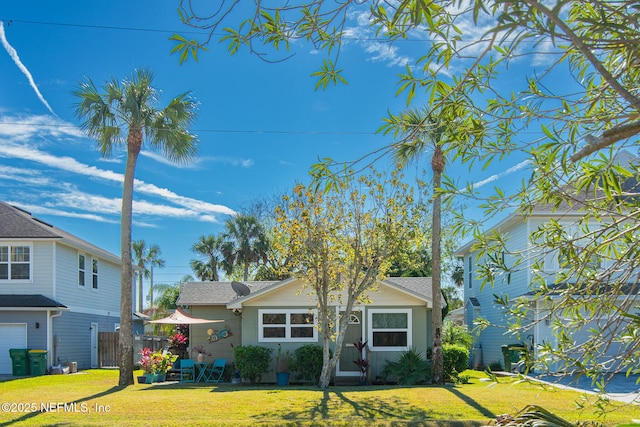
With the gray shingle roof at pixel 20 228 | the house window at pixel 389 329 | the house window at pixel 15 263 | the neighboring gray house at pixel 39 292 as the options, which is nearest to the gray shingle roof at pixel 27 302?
the neighboring gray house at pixel 39 292

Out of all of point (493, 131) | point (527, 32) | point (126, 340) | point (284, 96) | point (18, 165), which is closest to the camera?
point (527, 32)

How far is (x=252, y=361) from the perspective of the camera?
60.7ft

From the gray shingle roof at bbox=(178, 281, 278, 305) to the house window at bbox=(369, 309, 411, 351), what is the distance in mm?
4767

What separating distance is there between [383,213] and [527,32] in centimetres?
1345

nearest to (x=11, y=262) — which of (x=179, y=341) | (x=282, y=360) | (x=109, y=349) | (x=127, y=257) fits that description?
(x=109, y=349)

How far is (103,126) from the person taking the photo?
17.6m

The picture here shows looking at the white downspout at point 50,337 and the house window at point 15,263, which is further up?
the house window at point 15,263

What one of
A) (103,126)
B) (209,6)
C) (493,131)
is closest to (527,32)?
(493,131)

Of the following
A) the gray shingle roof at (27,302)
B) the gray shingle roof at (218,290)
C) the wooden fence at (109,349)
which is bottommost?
the wooden fence at (109,349)

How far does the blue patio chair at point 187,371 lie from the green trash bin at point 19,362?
6141 mm

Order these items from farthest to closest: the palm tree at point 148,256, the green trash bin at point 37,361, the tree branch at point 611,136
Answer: the palm tree at point 148,256
the green trash bin at point 37,361
the tree branch at point 611,136

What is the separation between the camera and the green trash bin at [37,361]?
69.9ft

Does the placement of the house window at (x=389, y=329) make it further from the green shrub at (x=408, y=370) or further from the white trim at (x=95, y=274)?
the white trim at (x=95, y=274)

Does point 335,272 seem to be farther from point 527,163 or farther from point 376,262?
point 527,163
